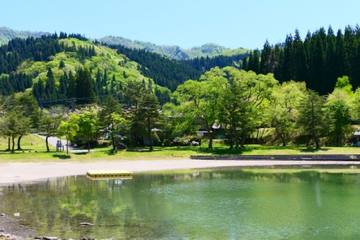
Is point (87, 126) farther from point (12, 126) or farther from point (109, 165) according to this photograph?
point (109, 165)

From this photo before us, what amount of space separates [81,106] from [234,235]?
494ft

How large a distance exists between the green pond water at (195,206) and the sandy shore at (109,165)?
7.44 meters

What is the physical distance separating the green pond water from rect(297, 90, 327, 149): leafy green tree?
27317 millimetres

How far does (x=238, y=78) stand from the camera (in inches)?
3969

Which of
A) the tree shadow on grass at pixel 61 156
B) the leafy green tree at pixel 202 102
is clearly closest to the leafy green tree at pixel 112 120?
the leafy green tree at pixel 202 102

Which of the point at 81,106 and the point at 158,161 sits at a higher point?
the point at 81,106

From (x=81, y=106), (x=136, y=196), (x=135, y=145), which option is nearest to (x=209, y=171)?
(x=136, y=196)

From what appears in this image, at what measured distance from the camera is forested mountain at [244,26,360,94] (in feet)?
415

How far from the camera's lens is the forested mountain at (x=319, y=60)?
12656cm

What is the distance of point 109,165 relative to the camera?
77125 mm

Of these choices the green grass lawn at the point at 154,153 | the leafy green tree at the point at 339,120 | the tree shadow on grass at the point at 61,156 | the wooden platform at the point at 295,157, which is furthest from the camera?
the leafy green tree at the point at 339,120

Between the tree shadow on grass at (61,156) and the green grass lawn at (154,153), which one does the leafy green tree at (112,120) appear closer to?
the green grass lawn at (154,153)

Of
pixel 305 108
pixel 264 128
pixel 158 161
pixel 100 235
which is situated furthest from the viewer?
pixel 264 128

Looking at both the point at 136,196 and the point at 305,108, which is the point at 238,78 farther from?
the point at 136,196
